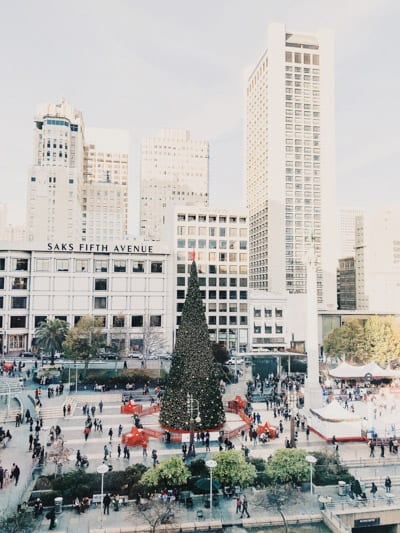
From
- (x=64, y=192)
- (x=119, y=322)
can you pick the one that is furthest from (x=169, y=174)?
(x=119, y=322)

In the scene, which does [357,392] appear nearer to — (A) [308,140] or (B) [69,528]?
(B) [69,528]

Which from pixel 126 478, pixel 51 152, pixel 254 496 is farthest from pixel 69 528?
pixel 51 152

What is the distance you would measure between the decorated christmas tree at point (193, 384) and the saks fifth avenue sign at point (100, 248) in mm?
44853

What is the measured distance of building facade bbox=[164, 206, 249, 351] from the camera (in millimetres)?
82812

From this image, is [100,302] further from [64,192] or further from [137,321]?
[64,192]

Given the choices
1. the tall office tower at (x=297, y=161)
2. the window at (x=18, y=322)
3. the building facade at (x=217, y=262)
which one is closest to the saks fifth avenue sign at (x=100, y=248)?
the building facade at (x=217, y=262)

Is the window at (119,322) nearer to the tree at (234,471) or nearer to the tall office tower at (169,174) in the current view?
the tree at (234,471)

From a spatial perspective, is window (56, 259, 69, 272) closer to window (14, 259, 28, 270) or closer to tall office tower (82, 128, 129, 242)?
window (14, 259, 28, 270)

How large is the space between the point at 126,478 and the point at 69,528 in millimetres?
3939

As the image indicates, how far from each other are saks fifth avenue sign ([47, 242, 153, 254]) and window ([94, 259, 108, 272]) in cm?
191

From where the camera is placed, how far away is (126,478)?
22.9 m

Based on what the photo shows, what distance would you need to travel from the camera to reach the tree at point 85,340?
51.9 m

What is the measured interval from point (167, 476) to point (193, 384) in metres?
11.1

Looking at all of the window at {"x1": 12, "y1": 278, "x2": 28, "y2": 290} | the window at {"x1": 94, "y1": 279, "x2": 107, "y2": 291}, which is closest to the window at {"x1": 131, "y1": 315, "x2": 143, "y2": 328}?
the window at {"x1": 94, "y1": 279, "x2": 107, "y2": 291}
